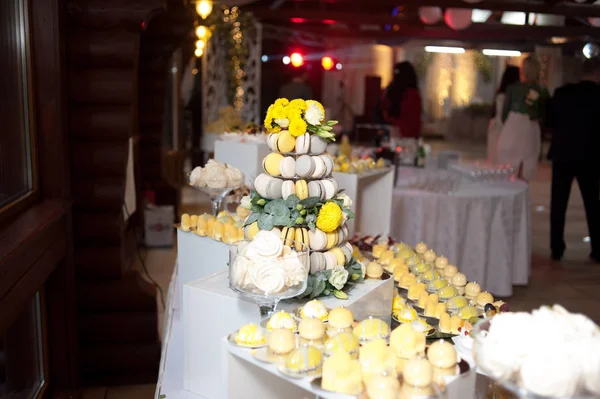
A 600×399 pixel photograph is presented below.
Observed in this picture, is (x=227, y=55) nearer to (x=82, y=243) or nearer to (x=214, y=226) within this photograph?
(x=82, y=243)

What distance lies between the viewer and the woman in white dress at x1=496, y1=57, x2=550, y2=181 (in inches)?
229

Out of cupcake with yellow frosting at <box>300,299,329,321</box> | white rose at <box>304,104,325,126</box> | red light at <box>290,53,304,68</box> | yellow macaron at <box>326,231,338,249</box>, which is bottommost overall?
cupcake with yellow frosting at <box>300,299,329,321</box>

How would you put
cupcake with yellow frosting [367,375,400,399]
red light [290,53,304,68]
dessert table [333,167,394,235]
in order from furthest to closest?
1. red light [290,53,304,68]
2. dessert table [333,167,394,235]
3. cupcake with yellow frosting [367,375,400,399]

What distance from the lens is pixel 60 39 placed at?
9.55 feet

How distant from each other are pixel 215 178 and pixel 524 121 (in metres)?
4.01

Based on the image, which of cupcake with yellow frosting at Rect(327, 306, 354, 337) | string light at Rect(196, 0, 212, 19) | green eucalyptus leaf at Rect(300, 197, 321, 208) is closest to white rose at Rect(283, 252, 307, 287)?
cupcake with yellow frosting at Rect(327, 306, 354, 337)

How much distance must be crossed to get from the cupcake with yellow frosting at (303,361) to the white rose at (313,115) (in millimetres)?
703

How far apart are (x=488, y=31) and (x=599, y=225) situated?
652 centimetres

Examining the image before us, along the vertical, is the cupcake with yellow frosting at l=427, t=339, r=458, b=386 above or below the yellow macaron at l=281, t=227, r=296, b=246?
below

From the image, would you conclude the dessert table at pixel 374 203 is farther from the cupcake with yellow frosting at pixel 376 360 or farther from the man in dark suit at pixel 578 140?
the man in dark suit at pixel 578 140

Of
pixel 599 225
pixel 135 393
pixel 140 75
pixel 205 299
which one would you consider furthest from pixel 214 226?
pixel 599 225

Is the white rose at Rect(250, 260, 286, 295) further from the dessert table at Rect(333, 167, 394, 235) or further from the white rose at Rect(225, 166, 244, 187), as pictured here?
the dessert table at Rect(333, 167, 394, 235)

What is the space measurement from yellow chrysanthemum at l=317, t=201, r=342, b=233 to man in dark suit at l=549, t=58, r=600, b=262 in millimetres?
4333

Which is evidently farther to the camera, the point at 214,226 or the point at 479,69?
the point at 479,69
